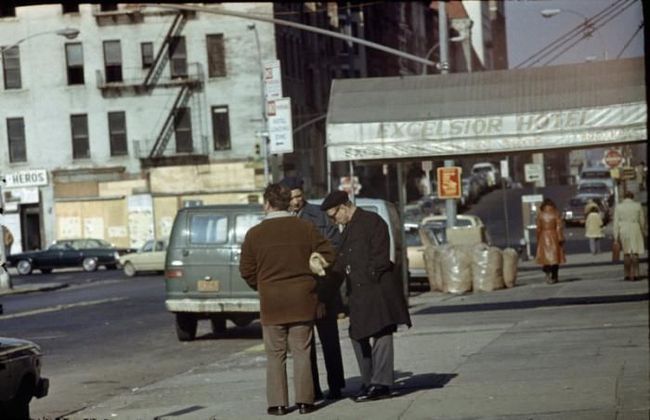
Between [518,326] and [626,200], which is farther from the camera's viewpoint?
[626,200]

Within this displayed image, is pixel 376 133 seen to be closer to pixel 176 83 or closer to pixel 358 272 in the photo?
pixel 358 272

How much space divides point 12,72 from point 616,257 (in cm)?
1946

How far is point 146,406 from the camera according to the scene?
45.3 feet

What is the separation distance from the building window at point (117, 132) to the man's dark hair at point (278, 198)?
3570 centimetres

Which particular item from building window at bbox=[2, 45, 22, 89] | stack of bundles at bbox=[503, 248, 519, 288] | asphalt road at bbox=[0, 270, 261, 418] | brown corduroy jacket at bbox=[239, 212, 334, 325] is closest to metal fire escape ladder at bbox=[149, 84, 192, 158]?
asphalt road at bbox=[0, 270, 261, 418]

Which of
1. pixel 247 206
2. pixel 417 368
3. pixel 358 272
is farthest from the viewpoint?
pixel 247 206

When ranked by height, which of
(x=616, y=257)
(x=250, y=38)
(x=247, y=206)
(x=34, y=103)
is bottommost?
(x=616, y=257)

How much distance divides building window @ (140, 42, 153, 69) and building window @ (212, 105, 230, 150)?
5.68 metres

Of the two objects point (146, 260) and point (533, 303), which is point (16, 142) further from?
point (146, 260)

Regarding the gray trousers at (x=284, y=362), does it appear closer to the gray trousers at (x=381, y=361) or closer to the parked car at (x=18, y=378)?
the gray trousers at (x=381, y=361)

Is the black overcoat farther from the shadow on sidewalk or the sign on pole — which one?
the shadow on sidewalk

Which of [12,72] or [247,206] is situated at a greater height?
[12,72]

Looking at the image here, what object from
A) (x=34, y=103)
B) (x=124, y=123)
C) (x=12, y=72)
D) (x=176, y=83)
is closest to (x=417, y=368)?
(x=12, y=72)

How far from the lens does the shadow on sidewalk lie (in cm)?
2345
